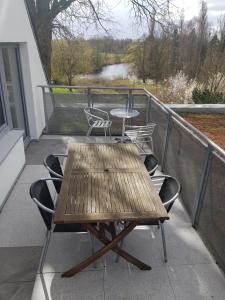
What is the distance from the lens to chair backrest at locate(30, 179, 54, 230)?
2162 mm

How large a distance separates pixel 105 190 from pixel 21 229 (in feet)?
4.16

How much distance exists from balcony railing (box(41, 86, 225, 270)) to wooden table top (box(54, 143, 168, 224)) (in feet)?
2.22

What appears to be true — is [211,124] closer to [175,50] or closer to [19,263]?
[19,263]

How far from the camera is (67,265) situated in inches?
94.7

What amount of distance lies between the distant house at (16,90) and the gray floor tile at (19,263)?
35.3 inches

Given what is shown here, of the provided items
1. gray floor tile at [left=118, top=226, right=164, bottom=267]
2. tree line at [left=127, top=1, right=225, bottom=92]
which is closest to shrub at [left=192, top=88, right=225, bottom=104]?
gray floor tile at [left=118, top=226, right=164, bottom=267]

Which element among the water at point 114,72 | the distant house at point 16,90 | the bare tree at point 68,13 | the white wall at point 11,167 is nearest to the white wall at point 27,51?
the distant house at point 16,90

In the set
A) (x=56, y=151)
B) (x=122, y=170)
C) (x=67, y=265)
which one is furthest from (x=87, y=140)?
(x=67, y=265)

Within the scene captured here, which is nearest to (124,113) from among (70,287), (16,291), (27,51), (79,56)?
(27,51)

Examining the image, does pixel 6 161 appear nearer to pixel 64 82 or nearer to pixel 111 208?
pixel 111 208

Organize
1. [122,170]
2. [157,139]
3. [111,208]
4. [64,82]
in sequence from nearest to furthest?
[111,208] → [122,170] → [157,139] → [64,82]

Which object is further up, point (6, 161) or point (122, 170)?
point (122, 170)

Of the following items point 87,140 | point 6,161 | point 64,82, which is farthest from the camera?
point 64,82

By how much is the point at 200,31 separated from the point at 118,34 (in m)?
9.44
